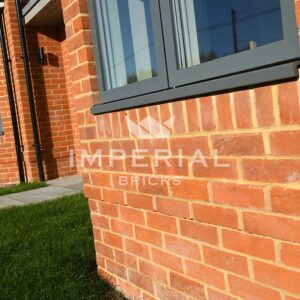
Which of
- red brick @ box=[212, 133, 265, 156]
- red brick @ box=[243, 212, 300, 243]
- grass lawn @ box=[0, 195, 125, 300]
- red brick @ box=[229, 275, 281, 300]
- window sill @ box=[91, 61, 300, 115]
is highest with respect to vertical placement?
window sill @ box=[91, 61, 300, 115]

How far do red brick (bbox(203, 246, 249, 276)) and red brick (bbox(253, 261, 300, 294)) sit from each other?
0.07 m

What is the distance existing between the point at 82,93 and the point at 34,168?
5.60m

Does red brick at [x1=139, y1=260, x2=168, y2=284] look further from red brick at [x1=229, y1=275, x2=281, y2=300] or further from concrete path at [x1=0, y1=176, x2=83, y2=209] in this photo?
concrete path at [x1=0, y1=176, x2=83, y2=209]

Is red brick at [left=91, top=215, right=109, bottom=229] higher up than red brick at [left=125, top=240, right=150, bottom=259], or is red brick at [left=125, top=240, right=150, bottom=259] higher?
red brick at [left=91, top=215, right=109, bottom=229]

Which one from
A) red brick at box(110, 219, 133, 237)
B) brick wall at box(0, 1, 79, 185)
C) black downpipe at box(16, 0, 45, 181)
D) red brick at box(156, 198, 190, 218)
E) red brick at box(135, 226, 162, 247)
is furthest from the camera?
brick wall at box(0, 1, 79, 185)

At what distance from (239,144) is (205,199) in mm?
354

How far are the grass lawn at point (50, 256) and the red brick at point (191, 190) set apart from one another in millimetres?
1042

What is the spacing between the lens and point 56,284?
10.3 ft

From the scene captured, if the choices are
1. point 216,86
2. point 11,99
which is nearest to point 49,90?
point 11,99

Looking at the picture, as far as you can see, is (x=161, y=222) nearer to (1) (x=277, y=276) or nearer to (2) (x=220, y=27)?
(1) (x=277, y=276)

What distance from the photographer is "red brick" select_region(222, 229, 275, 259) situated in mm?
1879

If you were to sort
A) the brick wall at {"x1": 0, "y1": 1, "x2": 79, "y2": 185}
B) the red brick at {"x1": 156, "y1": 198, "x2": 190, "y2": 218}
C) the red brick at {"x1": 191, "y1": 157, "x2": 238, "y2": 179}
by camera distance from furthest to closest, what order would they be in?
the brick wall at {"x1": 0, "y1": 1, "x2": 79, "y2": 185} < the red brick at {"x1": 156, "y1": 198, "x2": 190, "y2": 218} < the red brick at {"x1": 191, "y1": 157, "x2": 238, "y2": 179}


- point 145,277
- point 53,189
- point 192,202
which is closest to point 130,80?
point 192,202

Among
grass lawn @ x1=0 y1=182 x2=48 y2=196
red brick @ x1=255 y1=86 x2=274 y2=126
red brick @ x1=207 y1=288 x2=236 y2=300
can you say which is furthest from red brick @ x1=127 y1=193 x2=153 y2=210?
grass lawn @ x1=0 y1=182 x2=48 y2=196
